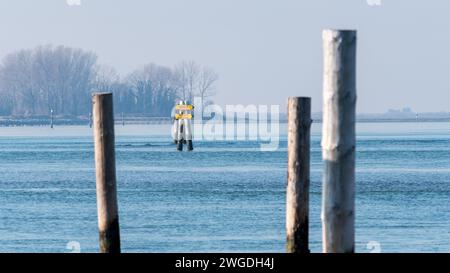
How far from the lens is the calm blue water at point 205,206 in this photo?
2714 cm

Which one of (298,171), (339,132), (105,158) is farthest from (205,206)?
(339,132)

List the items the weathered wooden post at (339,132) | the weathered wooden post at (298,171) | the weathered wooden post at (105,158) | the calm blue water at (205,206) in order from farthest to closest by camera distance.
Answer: the calm blue water at (205,206) < the weathered wooden post at (298,171) < the weathered wooden post at (105,158) < the weathered wooden post at (339,132)

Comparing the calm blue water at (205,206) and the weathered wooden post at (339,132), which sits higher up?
the weathered wooden post at (339,132)

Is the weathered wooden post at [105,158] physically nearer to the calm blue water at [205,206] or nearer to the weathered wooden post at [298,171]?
the weathered wooden post at [298,171]

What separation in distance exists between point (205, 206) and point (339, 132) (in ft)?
86.6

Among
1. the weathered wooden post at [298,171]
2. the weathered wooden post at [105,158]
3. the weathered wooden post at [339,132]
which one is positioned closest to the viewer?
the weathered wooden post at [339,132]

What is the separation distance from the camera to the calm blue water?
89.0ft

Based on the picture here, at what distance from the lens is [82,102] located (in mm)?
153000

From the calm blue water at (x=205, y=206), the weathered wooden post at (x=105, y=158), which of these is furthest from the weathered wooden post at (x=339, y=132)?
the calm blue water at (x=205, y=206)

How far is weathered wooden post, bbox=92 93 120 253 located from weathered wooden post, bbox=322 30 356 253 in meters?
4.25

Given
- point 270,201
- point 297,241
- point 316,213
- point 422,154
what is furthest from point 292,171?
point 422,154

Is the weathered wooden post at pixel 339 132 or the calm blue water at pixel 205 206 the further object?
the calm blue water at pixel 205 206

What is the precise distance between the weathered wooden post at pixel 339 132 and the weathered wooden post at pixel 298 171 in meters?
4.61

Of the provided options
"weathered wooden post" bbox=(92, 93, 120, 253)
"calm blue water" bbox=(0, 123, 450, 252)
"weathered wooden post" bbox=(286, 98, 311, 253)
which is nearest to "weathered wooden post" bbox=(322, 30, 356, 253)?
"weathered wooden post" bbox=(92, 93, 120, 253)
